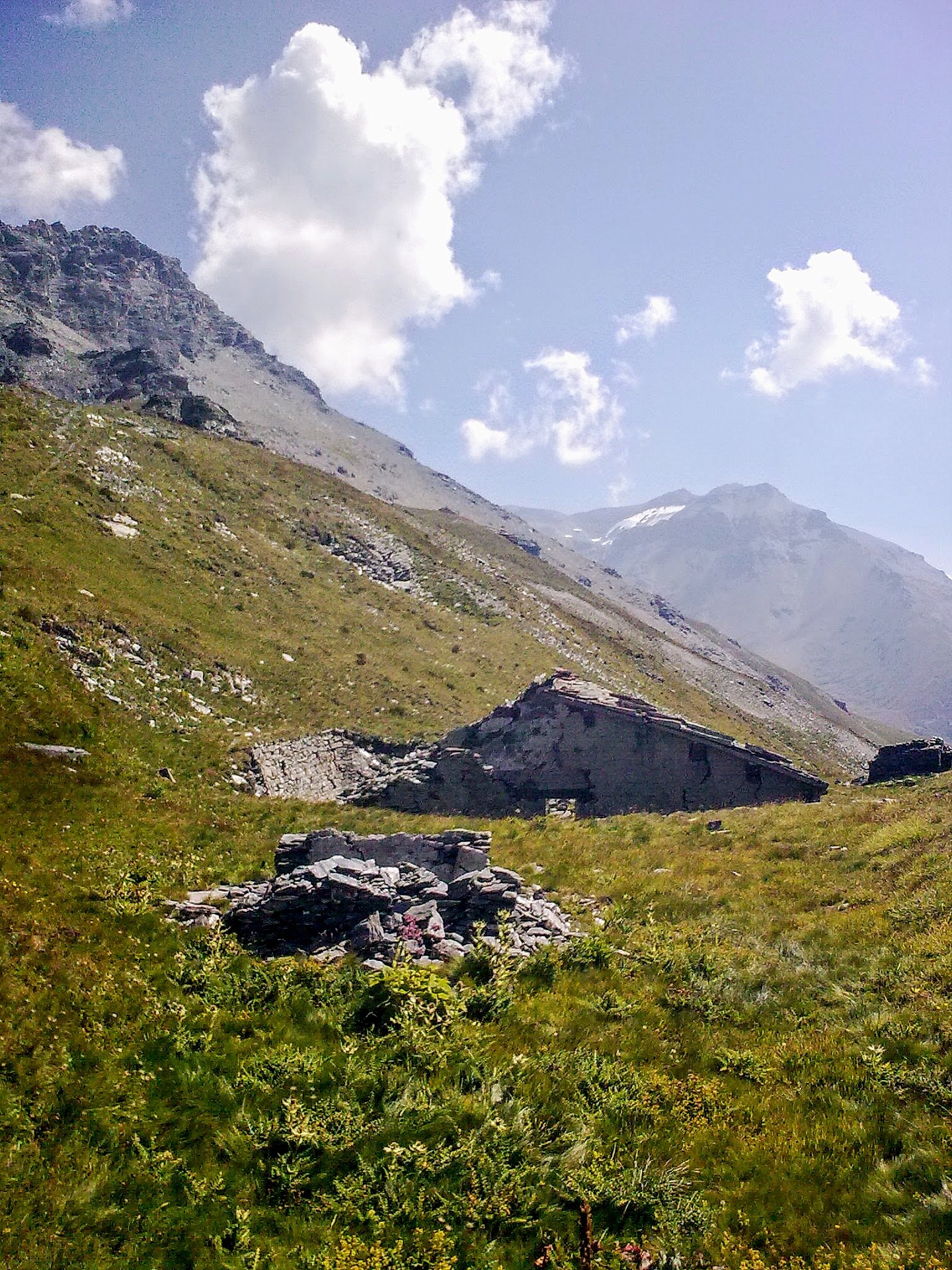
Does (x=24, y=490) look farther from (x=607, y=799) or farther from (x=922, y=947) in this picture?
(x=922, y=947)

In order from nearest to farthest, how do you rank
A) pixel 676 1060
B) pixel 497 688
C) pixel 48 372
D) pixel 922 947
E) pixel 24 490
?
1. pixel 676 1060
2. pixel 922 947
3. pixel 24 490
4. pixel 497 688
5. pixel 48 372

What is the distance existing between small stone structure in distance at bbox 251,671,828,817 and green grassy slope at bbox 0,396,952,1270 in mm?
7536

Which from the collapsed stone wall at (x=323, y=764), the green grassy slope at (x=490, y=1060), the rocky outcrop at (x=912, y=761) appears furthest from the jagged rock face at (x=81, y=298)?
the green grassy slope at (x=490, y=1060)

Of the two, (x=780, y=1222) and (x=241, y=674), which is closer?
(x=780, y=1222)

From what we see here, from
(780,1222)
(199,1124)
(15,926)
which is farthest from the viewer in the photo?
(15,926)

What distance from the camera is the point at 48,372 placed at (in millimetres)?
116938

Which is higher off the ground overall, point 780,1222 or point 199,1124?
point 780,1222

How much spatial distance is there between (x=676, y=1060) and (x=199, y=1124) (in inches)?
239

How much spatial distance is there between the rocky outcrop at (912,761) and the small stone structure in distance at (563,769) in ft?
36.2

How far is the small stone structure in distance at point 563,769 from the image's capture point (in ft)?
89.7

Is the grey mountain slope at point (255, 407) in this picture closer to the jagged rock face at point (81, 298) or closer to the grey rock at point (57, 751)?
the jagged rock face at point (81, 298)

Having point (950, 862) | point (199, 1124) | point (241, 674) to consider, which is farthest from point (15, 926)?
point (241, 674)

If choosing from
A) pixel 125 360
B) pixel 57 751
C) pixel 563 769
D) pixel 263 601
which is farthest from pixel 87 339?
pixel 57 751

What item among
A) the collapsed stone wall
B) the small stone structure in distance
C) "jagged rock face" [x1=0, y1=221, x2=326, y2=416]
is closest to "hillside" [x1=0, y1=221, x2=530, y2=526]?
"jagged rock face" [x1=0, y1=221, x2=326, y2=416]
